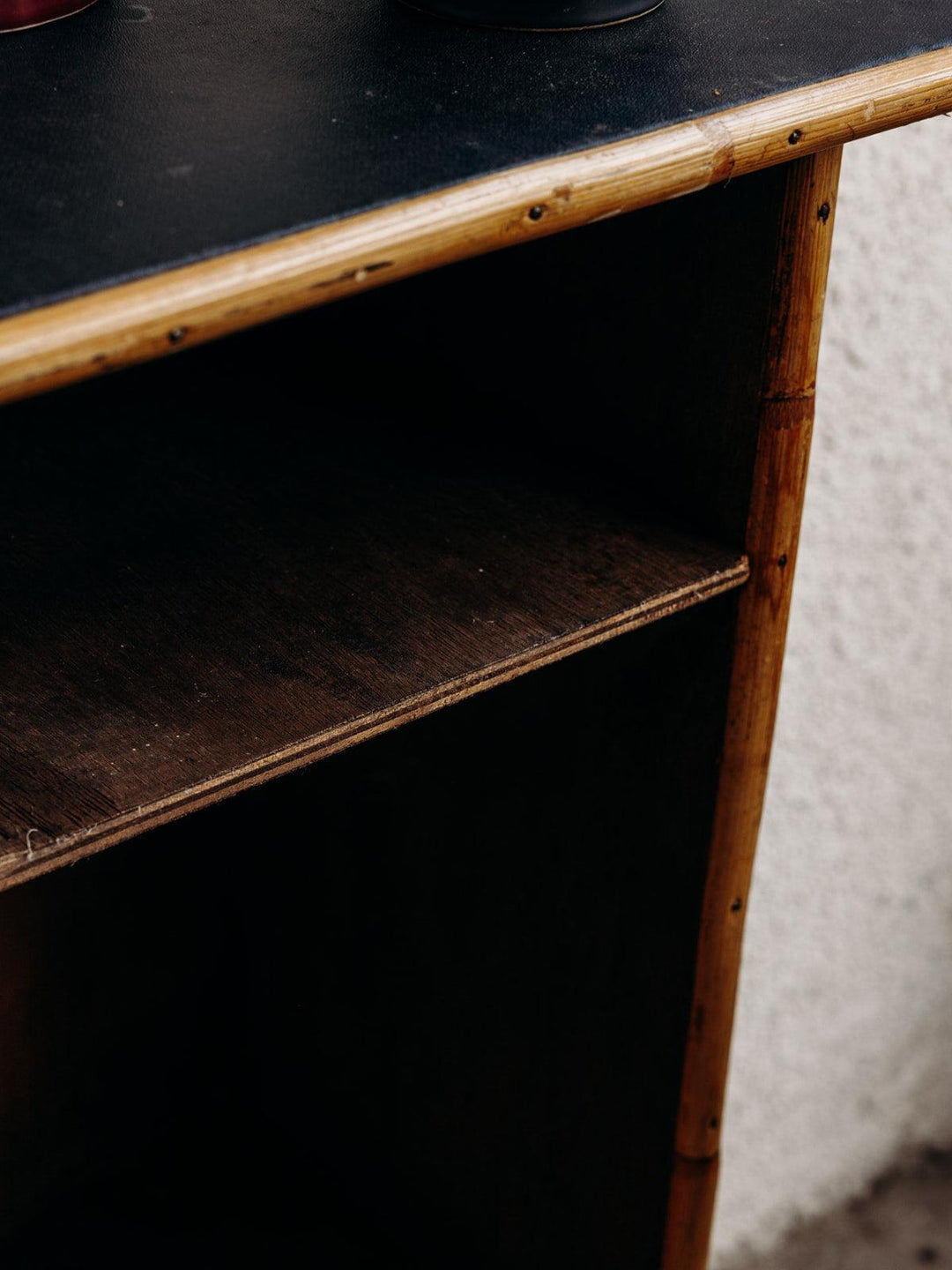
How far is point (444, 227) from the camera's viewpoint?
0.51 m

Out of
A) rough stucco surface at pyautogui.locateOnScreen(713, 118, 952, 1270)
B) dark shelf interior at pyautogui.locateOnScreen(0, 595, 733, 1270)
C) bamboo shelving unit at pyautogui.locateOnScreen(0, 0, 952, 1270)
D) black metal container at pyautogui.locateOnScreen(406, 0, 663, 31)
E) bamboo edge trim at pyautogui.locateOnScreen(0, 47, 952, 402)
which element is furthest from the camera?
rough stucco surface at pyautogui.locateOnScreen(713, 118, 952, 1270)

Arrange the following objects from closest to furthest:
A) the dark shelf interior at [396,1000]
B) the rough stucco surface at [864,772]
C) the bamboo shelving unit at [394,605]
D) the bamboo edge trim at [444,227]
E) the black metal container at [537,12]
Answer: the bamboo edge trim at [444,227]
the bamboo shelving unit at [394,605]
the black metal container at [537,12]
the dark shelf interior at [396,1000]
the rough stucco surface at [864,772]

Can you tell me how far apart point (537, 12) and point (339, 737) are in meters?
0.34

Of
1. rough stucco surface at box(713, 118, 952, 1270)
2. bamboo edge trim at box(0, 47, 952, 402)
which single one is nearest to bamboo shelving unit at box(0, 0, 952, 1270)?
bamboo edge trim at box(0, 47, 952, 402)

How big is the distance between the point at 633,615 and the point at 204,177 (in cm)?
30

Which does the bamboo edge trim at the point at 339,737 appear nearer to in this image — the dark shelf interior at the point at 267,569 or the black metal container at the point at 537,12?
the dark shelf interior at the point at 267,569

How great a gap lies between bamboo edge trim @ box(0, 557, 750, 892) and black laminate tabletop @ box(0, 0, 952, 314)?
225 mm

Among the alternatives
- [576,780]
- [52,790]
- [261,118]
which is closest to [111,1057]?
[576,780]

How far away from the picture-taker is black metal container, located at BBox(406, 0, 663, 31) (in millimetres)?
664

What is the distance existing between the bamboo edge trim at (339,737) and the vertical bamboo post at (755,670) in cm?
3

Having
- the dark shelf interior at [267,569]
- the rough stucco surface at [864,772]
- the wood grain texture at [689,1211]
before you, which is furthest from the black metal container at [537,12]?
the wood grain texture at [689,1211]

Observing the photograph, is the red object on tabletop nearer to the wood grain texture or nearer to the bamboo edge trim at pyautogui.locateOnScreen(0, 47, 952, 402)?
the bamboo edge trim at pyautogui.locateOnScreen(0, 47, 952, 402)

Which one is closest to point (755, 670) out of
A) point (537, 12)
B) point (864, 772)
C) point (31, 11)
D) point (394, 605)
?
point (394, 605)

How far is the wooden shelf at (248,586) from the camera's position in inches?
24.5
